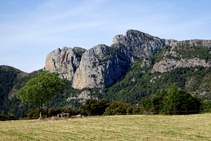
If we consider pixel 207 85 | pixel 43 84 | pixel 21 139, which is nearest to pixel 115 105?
pixel 43 84

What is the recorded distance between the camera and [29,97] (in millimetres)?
60812

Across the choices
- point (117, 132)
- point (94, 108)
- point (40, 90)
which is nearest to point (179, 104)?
point (40, 90)

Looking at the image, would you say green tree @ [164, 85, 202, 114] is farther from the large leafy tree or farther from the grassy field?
the large leafy tree

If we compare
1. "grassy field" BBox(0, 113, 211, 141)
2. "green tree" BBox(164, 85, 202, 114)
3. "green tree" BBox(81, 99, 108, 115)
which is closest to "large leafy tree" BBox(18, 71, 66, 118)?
"grassy field" BBox(0, 113, 211, 141)

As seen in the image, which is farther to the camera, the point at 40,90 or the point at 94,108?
the point at 94,108

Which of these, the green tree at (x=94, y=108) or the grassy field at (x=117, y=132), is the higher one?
the green tree at (x=94, y=108)

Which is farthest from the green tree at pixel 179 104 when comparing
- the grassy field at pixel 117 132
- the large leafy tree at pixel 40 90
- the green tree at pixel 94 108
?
the green tree at pixel 94 108

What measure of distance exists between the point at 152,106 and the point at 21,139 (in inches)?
2272

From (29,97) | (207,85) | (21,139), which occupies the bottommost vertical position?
(21,139)

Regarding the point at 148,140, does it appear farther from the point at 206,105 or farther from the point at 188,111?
the point at 206,105

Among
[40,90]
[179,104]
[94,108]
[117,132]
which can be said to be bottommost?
[117,132]

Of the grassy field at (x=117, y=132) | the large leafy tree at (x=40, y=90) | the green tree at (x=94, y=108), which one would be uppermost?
the large leafy tree at (x=40, y=90)

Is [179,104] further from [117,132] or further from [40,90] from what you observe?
[117,132]

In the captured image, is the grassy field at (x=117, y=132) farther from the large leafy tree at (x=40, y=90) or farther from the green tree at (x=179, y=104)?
the green tree at (x=179, y=104)
